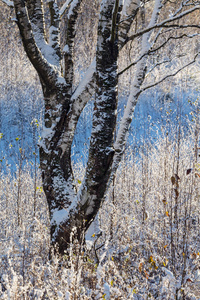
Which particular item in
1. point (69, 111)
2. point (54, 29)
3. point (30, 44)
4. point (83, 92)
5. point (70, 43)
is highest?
point (54, 29)

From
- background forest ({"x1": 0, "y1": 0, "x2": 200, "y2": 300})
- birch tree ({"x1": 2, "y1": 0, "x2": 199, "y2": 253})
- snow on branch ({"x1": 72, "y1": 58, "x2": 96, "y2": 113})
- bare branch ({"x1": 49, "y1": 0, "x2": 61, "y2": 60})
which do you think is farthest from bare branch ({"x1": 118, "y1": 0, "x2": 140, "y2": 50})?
bare branch ({"x1": 49, "y1": 0, "x2": 61, "y2": 60})

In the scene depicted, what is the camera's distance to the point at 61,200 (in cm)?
276

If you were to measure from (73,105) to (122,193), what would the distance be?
2151mm

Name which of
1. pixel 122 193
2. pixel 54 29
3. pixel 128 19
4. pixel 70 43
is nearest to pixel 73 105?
pixel 70 43

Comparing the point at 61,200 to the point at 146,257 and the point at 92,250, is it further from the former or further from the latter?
A: the point at 146,257

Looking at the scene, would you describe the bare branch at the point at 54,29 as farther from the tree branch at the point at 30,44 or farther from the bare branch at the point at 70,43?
the tree branch at the point at 30,44

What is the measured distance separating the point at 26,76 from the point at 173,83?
16.7ft

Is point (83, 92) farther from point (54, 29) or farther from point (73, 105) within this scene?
point (54, 29)

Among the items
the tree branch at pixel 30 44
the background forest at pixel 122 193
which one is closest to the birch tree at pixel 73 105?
the tree branch at pixel 30 44

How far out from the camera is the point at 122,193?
4465 mm

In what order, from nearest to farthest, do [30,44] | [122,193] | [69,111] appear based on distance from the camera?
[30,44]
[69,111]
[122,193]

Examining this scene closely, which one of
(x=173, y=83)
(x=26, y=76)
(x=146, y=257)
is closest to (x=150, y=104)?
(x=173, y=83)

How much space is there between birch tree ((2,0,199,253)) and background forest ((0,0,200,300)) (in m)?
0.27

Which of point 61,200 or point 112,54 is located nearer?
point 112,54
